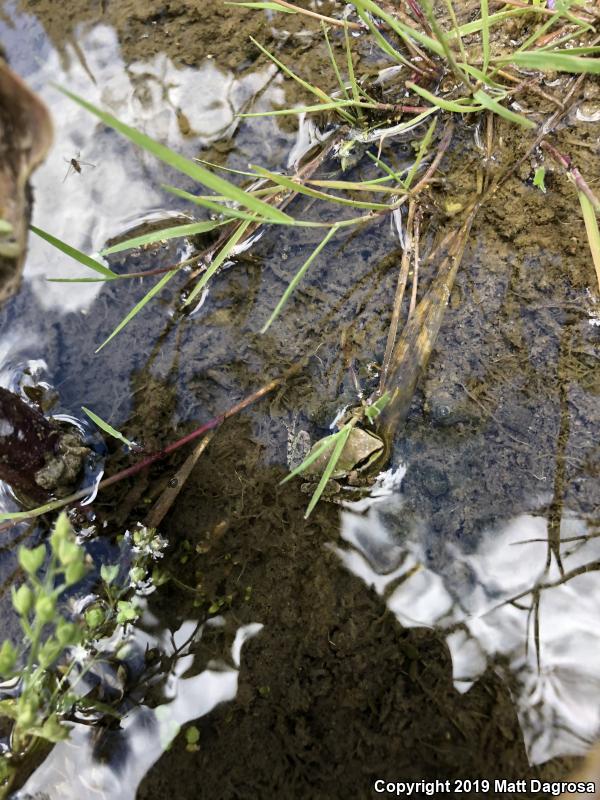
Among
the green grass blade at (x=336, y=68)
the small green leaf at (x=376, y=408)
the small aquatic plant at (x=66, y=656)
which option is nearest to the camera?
the small aquatic plant at (x=66, y=656)

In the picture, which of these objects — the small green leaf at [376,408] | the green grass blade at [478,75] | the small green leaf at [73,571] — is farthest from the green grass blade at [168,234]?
the small green leaf at [73,571]

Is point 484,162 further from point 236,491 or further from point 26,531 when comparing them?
point 26,531

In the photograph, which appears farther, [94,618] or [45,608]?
[94,618]

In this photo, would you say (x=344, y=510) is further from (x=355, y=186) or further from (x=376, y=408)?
(x=355, y=186)

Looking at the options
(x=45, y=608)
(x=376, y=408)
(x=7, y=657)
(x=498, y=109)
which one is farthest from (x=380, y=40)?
(x=7, y=657)

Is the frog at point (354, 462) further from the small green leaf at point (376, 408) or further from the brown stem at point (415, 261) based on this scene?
the brown stem at point (415, 261)

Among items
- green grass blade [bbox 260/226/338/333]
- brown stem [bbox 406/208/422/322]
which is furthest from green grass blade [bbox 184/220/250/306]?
brown stem [bbox 406/208/422/322]
